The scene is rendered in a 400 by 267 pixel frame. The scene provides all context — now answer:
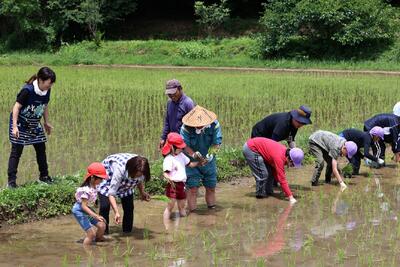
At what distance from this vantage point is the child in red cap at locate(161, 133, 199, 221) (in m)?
5.64

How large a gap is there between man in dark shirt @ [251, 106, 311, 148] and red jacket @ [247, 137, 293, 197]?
0.60ft

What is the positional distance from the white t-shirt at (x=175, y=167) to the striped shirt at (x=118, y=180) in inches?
18.5

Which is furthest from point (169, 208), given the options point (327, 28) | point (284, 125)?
point (327, 28)

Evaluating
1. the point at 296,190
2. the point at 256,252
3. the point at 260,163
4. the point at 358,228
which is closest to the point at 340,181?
the point at 296,190

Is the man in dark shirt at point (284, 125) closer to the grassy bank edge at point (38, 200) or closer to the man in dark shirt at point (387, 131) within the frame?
the grassy bank edge at point (38, 200)

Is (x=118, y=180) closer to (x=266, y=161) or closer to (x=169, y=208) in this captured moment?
(x=169, y=208)

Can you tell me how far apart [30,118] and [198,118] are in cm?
177

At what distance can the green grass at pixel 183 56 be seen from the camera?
2200cm

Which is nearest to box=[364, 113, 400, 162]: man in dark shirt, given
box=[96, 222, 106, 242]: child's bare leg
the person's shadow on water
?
the person's shadow on water

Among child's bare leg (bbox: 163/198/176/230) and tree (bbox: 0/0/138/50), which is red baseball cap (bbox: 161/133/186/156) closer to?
child's bare leg (bbox: 163/198/176/230)

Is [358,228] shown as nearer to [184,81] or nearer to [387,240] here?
[387,240]

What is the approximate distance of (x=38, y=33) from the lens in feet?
103

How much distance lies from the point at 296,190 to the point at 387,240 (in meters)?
2.01

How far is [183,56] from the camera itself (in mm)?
25297
